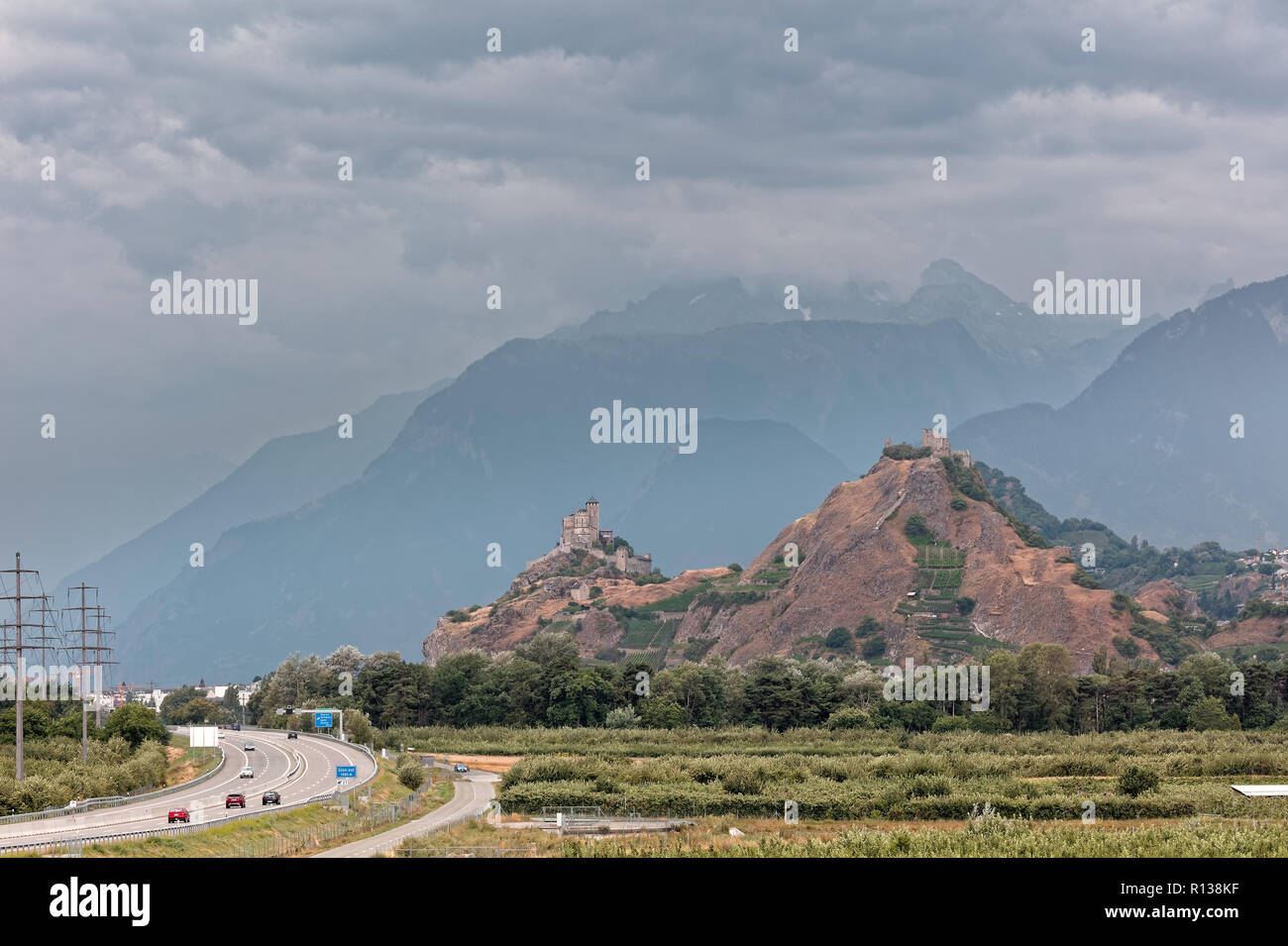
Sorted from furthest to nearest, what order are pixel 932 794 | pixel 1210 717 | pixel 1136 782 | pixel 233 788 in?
pixel 1210 717, pixel 1136 782, pixel 233 788, pixel 932 794

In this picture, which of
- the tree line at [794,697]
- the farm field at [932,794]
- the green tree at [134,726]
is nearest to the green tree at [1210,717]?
the tree line at [794,697]

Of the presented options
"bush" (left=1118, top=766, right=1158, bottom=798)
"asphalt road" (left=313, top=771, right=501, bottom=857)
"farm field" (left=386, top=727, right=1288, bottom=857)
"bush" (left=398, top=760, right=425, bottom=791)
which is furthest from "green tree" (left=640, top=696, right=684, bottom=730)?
"bush" (left=1118, top=766, right=1158, bottom=798)

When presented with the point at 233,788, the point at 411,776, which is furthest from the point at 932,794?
the point at 233,788

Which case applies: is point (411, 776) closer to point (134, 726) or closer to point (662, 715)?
point (134, 726)

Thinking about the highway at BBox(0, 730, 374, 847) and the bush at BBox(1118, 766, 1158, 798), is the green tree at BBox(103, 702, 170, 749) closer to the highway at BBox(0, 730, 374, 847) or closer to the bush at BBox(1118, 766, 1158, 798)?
the highway at BBox(0, 730, 374, 847)
